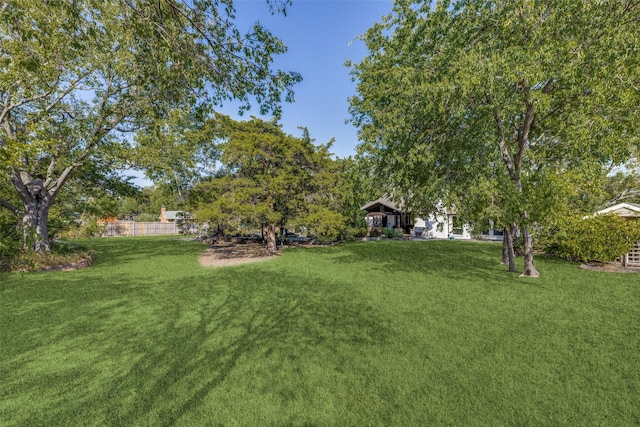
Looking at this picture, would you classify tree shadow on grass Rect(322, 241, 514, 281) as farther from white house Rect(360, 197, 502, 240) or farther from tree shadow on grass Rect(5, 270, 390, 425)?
white house Rect(360, 197, 502, 240)

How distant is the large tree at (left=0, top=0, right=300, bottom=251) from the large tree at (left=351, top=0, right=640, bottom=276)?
624 cm

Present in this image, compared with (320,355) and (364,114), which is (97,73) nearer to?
(364,114)

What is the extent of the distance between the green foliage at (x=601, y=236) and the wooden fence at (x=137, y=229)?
132ft

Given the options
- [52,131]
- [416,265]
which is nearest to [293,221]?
[416,265]

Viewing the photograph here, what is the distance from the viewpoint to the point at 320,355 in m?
4.59

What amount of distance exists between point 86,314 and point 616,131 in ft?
50.9

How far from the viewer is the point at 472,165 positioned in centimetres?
1010

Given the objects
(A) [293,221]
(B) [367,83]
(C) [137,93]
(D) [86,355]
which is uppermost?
(B) [367,83]

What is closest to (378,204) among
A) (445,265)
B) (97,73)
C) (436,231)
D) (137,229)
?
(436,231)

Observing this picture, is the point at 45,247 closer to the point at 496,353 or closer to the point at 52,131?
the point at 52,131

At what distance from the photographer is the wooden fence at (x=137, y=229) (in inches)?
1426

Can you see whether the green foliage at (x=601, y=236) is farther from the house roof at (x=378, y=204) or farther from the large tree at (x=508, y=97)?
the house roof at (x=378, y=204)

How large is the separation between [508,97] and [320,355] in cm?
945

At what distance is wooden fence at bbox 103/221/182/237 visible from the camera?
119 feet
